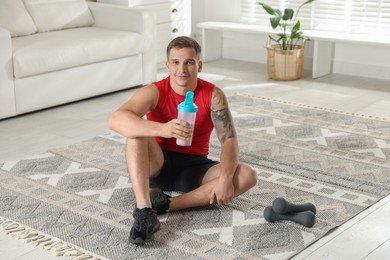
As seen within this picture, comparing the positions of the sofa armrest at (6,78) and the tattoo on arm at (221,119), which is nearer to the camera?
the tattoo on arm at (221,119)

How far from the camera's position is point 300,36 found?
5410 millimetres

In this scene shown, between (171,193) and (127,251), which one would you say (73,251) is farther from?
(171,193)

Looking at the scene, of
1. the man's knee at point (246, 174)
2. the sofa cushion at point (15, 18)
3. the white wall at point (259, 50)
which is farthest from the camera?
the white wall at point (259, 50)

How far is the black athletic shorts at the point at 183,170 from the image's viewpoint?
9.46 feet

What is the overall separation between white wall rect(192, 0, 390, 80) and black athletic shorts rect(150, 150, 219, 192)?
10.1 feet

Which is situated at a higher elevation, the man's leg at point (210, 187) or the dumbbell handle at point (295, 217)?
the man's leg at point (210, 187)

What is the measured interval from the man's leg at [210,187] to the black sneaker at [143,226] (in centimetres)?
21

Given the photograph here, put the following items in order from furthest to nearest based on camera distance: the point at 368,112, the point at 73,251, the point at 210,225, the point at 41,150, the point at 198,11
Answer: the point at 198,11, the point at 368,112, the point at 41,150, the point at 210,225, the point at 73,251

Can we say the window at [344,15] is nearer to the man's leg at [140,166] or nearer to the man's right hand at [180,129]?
the man's leg at [140,166]

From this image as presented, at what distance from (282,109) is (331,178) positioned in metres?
1.31

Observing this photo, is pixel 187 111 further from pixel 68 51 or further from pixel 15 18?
pixel 15 18

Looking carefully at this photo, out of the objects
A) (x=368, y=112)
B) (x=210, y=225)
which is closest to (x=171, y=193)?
(x=210, y=225)

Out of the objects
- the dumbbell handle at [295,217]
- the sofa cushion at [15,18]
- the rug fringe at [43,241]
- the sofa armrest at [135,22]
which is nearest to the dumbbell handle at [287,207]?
the dumbbell handle at [295,217]

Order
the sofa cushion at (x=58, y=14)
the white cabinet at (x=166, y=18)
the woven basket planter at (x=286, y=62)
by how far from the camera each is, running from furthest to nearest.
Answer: the white cabinet at (x=166, y=18) < the woven basket planter at (x=286, y=62) < the sofa cushion at (x=58, y=14)
